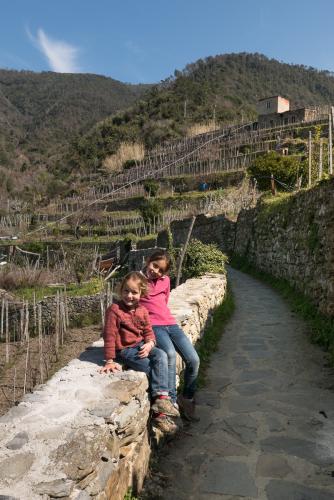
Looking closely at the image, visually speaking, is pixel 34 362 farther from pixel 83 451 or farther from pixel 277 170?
pixel 277 170

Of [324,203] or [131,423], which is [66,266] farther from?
[131,423]

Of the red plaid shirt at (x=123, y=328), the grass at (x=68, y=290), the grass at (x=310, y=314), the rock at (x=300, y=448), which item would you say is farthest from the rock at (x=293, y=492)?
the grass at (x=68, y=290)

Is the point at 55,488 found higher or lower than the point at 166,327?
lower

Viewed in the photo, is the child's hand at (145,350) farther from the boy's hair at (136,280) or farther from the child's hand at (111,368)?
the boy's hair at (136,280)

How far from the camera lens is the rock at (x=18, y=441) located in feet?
8.13

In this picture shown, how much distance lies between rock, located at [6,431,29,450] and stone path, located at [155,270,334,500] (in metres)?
1.31

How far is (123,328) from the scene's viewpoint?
12.8 feet

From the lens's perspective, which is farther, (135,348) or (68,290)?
(68,290)

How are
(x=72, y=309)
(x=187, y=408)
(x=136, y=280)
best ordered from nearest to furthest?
(x=136, y=280) < (x=187, y=408) < (x=72, y=309)

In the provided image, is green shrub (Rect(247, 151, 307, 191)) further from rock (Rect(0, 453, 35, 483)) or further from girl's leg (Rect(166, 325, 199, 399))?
rock (Rect(0, 453, 35, 483))

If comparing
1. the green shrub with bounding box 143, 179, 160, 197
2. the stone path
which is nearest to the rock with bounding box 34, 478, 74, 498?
the stone path

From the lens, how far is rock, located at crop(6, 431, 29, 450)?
2.48 m

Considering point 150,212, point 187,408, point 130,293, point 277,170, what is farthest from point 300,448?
point 150,212

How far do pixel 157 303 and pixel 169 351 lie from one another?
0.62m
